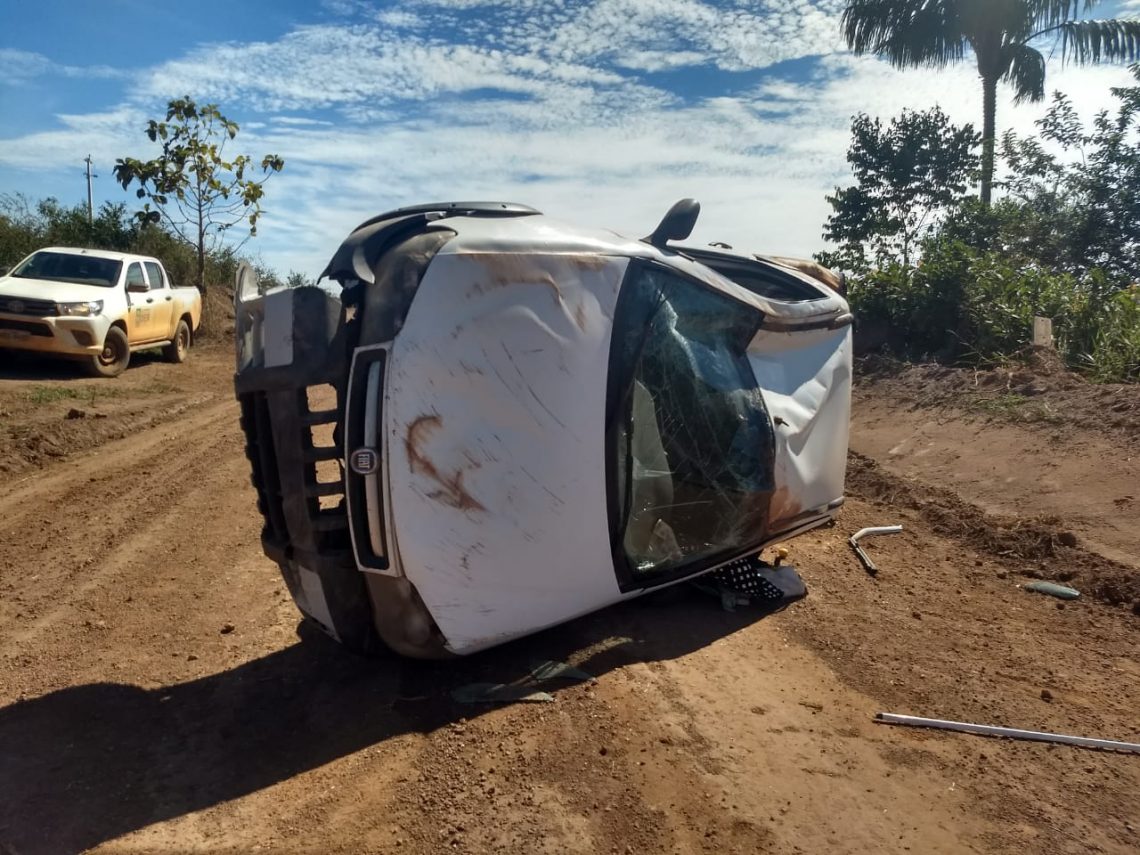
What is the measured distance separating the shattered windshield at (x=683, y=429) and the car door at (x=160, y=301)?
13.0 metres

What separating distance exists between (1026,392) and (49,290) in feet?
40.7

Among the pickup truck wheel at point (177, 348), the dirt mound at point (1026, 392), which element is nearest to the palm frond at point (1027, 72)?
the dirt mound at point (1026, 392)

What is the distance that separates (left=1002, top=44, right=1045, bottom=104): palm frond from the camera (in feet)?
65.2

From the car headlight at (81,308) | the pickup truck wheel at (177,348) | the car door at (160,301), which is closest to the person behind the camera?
the car headlight at (81,308)

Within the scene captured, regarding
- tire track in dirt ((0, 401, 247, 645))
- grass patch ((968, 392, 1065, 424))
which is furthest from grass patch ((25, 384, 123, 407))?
grass patch ((968, 392, 1065, 424))

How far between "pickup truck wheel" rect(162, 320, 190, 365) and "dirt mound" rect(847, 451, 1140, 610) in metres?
12.9

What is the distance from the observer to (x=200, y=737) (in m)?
3.54

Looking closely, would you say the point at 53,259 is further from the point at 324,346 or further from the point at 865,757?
the point at 865,757

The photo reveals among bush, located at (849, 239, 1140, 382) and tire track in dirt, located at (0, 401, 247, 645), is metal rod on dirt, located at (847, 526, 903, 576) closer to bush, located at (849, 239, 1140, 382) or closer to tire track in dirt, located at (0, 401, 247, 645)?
tire track in dirt, located at (0, 401, 247, 645)

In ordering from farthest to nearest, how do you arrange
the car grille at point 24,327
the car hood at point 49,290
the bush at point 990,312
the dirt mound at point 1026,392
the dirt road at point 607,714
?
1. the car hood at point 49,290
2. the car grille at point 24,327
3. the bush at point 990,312
4. the dirt mound at point 1026,392
5. the dirt road at point 607,714

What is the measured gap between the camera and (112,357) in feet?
46.2

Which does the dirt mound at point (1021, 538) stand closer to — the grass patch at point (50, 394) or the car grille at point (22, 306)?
the grass patch at point (50, 394)

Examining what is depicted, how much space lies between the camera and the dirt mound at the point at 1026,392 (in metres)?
7.73

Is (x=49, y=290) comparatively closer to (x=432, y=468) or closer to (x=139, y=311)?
(x=139, y=311)
